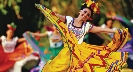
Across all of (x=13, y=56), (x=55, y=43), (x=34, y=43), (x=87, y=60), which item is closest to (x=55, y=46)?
(x=55, y=43)

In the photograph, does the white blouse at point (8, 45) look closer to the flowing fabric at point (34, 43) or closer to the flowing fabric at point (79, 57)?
the flowing fabric at point (34, 43)

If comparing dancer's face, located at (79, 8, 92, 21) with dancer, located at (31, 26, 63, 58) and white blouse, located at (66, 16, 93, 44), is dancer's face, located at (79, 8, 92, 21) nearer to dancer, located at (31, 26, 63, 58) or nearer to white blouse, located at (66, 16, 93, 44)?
white blouse, located at (66, 16, 93, 44)

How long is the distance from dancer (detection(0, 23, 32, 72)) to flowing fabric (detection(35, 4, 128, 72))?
2.24 meters

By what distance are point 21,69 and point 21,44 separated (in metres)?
0.44

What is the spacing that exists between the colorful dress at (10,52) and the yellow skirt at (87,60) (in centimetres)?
224

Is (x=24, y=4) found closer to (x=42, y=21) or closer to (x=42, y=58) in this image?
(x=42, y=21)

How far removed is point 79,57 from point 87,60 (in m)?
0.10

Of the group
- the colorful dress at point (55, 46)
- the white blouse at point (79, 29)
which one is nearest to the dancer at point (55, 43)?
the colorful dress at point (55, 46)

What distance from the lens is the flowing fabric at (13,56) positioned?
7098 millimetres

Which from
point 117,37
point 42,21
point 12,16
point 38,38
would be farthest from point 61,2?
point 117,37

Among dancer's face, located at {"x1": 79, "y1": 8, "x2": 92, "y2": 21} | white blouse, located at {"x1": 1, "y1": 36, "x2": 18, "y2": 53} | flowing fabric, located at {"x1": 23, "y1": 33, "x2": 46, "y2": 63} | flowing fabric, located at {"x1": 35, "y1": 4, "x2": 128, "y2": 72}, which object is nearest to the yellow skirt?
flowing fabric, located at {"x1": 35, "y1": 4, "x2": 128, "y2": 72}

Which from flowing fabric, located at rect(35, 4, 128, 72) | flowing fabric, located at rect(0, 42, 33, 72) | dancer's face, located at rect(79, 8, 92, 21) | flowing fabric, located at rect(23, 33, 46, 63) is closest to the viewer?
flowing fabric, located at rect(35, 4, 128, 72)

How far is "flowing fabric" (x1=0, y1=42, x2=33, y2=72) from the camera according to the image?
7.10 m

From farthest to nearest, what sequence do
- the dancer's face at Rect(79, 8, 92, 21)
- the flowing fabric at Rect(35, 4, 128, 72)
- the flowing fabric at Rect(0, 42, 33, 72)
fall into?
1. the flowing fabric at Rect(0, 42, 33, 72)
2. the dancer's face at Rect(79, 8, 92, 21)
3. the flowing fabric at Rect(35, 4, 128, 72)
